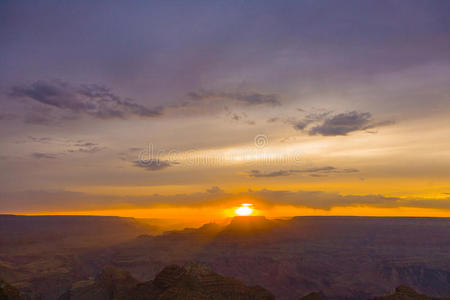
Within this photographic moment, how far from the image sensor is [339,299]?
134 metres

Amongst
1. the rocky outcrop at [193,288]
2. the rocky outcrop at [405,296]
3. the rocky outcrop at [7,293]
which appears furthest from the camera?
the rocky outcrop at [193,288]

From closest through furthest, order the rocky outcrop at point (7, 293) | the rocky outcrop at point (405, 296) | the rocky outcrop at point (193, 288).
→ the rocky outcrop at point (405, 296) → the rocky outcrop at point (7, 293) → the rocky outcrop at point (193, 288)

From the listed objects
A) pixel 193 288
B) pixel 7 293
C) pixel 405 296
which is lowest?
pixel 405 296

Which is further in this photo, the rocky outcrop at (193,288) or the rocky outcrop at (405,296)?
the rocky outcrop at (193,288)

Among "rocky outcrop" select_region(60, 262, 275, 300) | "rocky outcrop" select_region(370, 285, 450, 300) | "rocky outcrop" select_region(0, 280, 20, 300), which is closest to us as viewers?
"rocky outcrop" select_region(370, 285, 450, 300)

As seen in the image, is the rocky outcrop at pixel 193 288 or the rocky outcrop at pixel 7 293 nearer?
the rocky outcrop at pixel 7 293

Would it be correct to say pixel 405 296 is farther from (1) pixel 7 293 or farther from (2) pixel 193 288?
(1) pixel 7 293

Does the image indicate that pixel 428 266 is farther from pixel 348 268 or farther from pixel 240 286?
pixel 240 286

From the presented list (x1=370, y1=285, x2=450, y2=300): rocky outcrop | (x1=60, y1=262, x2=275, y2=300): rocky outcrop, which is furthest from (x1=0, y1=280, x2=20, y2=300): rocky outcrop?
(x1=370, y1=285, x2=450, y2=300): rocky outcrop

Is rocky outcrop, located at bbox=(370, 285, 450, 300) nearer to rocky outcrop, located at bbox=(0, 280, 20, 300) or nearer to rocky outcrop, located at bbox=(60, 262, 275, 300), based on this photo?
rocky outcrop, located at bbox=(60, 262, 275, 300)

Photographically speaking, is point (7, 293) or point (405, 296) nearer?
point (405, 296)

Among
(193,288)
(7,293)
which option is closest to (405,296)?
(193,288)

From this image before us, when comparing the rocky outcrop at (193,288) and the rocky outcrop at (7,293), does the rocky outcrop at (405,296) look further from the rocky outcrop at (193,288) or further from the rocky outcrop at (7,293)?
the rocky outcrop at (7,293)

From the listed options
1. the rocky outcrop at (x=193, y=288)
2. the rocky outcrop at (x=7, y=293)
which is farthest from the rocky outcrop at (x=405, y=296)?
the rocky outcrop at (x=7, y=293)
